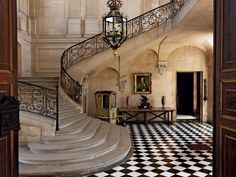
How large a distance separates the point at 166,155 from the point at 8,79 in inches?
213

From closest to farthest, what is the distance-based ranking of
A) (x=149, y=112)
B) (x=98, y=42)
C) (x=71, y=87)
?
(x=71, y=87) < (x=98, y=42) < (x=149, y=112)

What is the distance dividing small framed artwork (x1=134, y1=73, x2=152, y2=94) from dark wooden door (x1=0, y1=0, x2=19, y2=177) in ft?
34.9

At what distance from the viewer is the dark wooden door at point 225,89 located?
2.20m

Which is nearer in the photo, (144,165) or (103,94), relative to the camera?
(144,165)

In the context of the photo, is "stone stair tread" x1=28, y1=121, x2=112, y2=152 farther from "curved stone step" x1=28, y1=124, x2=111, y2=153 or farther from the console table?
A: the console table

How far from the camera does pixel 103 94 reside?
11672 millimetres

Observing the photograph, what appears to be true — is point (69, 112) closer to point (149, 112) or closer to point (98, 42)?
point (98, 42)

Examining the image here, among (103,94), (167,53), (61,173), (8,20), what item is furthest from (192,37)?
(8,20)

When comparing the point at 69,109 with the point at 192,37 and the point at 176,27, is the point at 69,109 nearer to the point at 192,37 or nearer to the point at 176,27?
the point at 176,27

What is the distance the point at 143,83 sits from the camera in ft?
42.5

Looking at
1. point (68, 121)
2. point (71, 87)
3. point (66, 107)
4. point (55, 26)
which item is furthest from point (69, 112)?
point (55, 26)

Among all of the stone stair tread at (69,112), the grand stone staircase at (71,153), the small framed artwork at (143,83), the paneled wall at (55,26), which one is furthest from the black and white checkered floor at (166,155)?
the paneled wall at (55,26)

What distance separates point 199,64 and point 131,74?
3292 millimetres

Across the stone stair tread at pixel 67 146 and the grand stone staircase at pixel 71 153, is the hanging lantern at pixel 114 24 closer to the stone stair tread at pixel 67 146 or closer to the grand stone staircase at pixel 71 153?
the grand stone staircase at pixel 71 153
